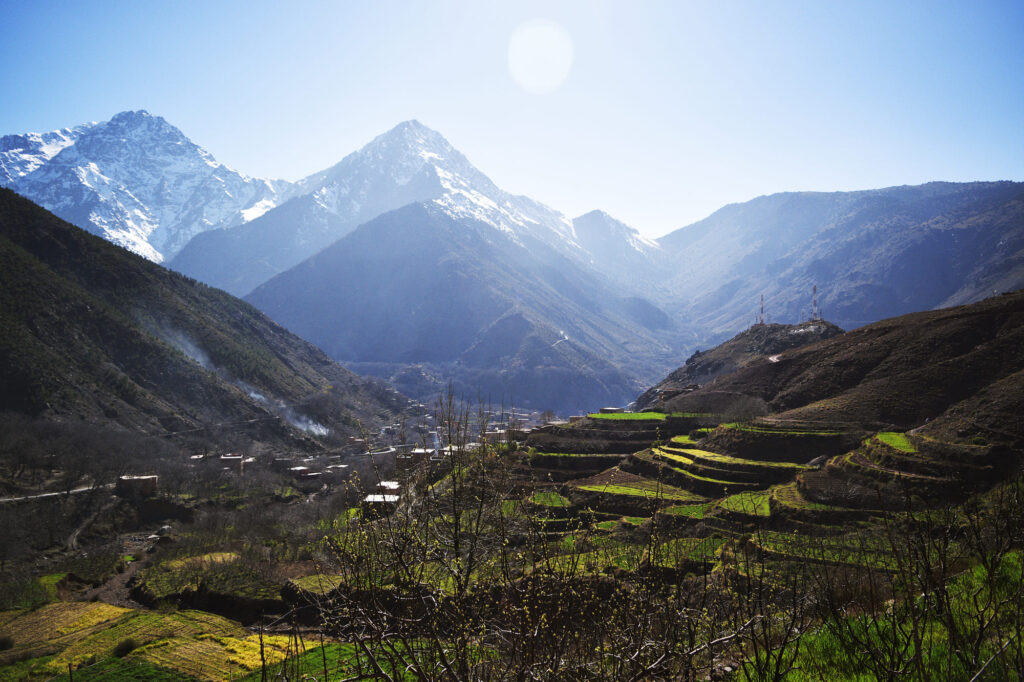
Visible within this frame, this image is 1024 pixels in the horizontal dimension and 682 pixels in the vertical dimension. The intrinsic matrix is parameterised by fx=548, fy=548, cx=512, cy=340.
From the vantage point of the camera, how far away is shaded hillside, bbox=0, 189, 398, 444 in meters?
66.4

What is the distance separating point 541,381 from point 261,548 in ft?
514

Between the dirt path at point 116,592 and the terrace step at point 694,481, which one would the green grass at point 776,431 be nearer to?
the terrace step at point 694,481

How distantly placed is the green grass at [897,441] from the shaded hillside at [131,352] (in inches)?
3027

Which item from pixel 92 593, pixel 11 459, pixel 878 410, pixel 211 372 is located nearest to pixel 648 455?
pixel 878 410

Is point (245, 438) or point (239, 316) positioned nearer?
point (245, 438)

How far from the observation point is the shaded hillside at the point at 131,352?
6644cm

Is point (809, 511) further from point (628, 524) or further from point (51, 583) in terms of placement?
point (51, 583)

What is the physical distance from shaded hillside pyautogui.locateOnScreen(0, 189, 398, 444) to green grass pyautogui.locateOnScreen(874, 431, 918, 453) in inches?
3027

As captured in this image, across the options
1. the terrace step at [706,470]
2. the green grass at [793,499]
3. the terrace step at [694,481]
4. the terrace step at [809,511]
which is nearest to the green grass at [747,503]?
the terrace step at [809,511]

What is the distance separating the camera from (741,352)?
3088 inches

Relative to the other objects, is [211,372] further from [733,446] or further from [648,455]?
[733,446]

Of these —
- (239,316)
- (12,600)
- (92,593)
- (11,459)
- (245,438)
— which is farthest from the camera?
(239,316)

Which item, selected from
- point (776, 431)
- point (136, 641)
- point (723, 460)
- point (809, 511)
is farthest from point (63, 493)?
point (809, 511)

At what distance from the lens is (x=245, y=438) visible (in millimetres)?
79812
